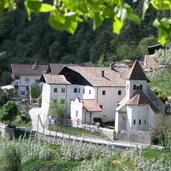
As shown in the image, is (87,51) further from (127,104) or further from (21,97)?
(127,104)

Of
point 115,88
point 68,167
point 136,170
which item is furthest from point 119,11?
point 115,88

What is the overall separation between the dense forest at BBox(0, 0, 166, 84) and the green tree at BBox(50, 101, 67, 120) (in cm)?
2200

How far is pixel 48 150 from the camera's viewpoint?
38.9 metres

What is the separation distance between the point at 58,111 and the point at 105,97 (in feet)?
13.5

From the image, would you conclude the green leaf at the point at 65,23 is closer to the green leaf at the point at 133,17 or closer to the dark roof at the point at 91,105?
the green leaf at the point at 133,17

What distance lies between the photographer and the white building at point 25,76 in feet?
219

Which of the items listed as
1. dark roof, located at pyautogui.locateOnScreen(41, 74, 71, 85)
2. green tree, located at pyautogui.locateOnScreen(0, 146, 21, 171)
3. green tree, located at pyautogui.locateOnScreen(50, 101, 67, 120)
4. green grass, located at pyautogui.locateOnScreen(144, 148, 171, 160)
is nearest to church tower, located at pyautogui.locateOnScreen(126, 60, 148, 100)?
green tree, located at pyautogui.locateOnScreen(50, 101, 67, 120)

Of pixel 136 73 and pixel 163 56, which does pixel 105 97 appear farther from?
pixel 163 56

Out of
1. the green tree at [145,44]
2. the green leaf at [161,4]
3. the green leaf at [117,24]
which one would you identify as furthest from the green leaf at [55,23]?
the green tree at [145,44]

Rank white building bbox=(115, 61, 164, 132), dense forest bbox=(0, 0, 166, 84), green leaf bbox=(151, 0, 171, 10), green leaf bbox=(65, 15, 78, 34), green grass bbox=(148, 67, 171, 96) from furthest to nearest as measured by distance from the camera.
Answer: dense forest bbox=(0, 0, 166, 84), green grass bbox=(148, 67, 171, 96), white building bbox=(115, 61, 164, 132), green leaf bbox=(151, 0, 171, 10), green leaf bbox=(65, 15, 78, 34)

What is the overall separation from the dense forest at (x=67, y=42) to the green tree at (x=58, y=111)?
22003 millimetres

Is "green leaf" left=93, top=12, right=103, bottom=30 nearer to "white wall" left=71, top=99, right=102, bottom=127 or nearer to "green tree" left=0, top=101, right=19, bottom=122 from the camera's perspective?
"white wall" left=71, top=99, right=102, bottom=127

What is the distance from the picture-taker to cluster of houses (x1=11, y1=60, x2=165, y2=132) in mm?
40906

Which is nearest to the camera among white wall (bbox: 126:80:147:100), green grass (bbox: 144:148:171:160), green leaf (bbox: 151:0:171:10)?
green leaf (bbox: 151:0:171:10)
